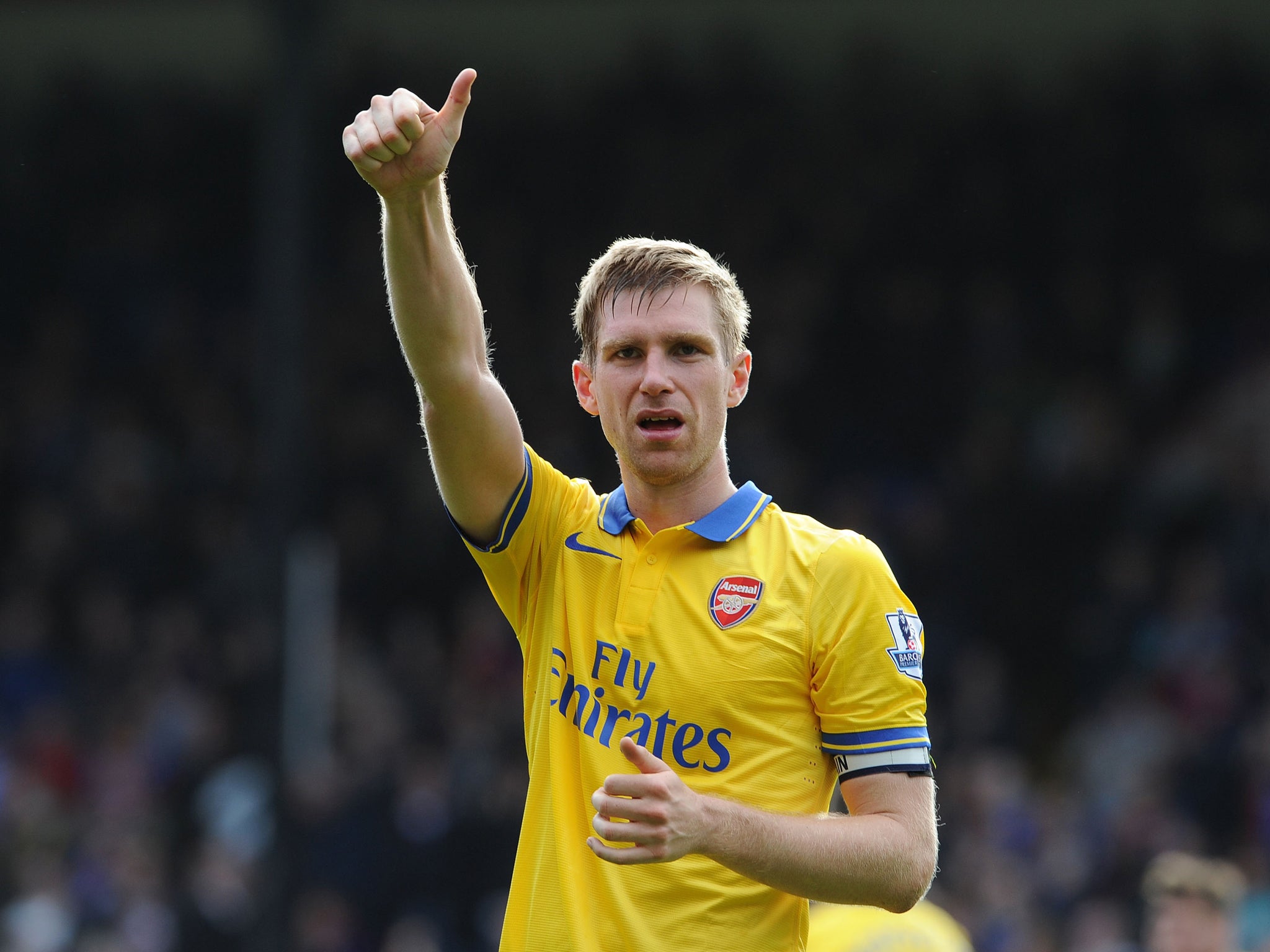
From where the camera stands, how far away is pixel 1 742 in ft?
38.0

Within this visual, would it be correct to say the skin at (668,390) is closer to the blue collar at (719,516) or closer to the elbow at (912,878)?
the blue collar at (719,516)

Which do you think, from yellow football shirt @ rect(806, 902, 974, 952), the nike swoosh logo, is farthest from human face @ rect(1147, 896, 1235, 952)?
the nike swoosh logo

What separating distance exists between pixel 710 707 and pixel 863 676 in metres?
0.25

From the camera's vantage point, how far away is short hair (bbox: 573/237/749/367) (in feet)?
9.35

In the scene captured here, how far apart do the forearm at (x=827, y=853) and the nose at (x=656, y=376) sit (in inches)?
27.3

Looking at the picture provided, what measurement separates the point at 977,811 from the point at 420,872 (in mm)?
3164

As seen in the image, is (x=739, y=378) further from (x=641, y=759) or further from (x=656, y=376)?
(x=641, y=759)

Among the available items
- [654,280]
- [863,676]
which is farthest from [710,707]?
[654,280]

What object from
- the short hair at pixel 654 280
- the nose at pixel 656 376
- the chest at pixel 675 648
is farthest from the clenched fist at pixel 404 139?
the chest at pixel 675 648

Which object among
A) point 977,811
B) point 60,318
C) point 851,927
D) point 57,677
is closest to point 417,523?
point 57,677

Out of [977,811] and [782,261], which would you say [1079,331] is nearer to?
[782,261]

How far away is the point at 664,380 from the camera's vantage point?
9.11 feet

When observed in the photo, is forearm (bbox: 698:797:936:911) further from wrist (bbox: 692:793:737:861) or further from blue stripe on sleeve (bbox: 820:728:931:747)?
blue stripe on sleeve (bbox: 820:728:931:747)

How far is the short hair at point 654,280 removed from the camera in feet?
9.35
